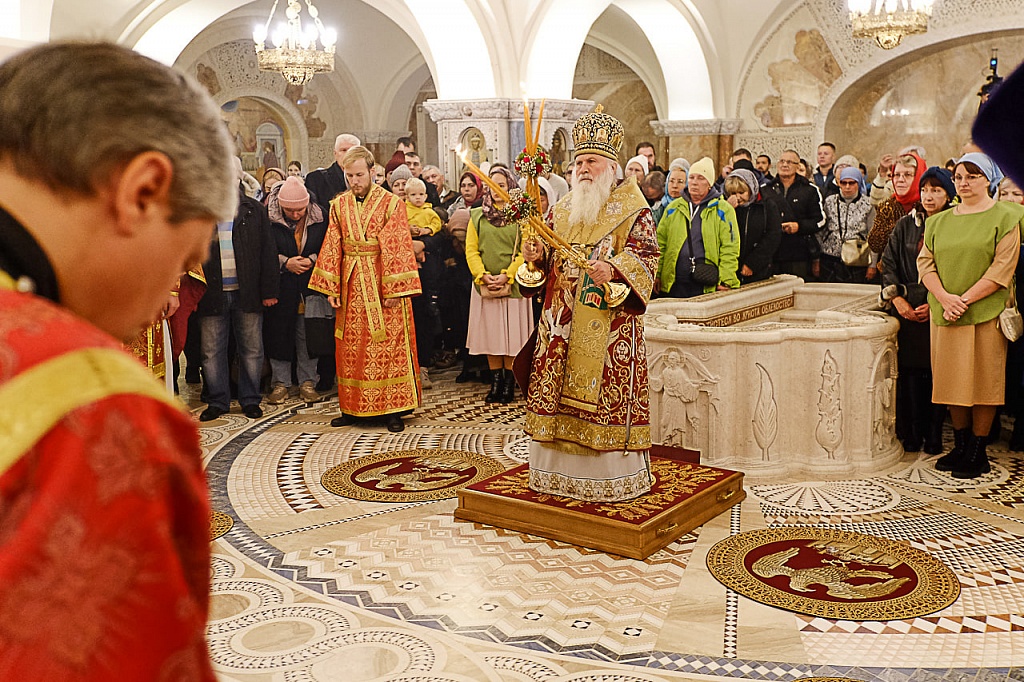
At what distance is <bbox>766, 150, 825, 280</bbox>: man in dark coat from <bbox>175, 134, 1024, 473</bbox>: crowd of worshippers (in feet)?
0.04

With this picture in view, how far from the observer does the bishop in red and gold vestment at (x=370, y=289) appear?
263 inches

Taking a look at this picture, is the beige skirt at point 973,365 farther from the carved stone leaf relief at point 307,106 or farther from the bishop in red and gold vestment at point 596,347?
the carved stone leaf relief at point 307,106

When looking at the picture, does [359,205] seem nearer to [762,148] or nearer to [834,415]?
[834,415]

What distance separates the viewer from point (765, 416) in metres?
5.66

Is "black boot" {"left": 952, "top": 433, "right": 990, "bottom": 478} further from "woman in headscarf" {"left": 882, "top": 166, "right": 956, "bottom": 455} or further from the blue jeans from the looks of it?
the blue jeans

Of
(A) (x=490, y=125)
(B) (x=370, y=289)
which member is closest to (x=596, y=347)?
(B) (x=370, y=289)

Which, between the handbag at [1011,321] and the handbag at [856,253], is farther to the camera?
the handbag at [856,253]

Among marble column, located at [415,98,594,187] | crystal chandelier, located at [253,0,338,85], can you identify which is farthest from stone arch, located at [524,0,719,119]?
crystal chandelier, located at [253,0,338,85]

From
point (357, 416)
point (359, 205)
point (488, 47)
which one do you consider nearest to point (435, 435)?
point (357, 416)

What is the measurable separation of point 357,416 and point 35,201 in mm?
6010

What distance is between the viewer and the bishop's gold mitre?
4.74 m

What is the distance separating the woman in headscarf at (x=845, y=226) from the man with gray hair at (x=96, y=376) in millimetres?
8234

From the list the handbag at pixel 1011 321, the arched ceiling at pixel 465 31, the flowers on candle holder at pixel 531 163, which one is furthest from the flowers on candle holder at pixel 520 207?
the arched ceiling at pixel 465 31

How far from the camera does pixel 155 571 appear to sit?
823 mm
